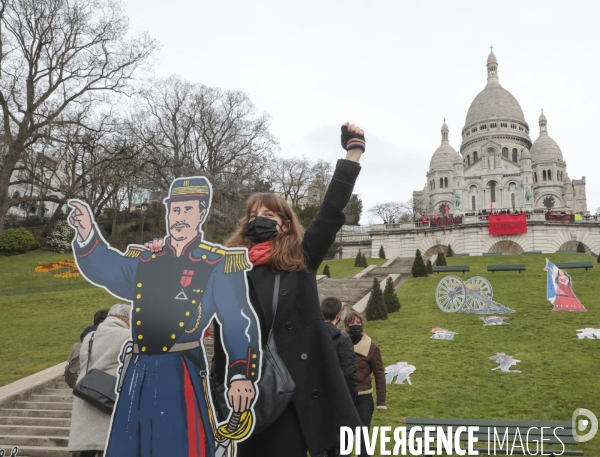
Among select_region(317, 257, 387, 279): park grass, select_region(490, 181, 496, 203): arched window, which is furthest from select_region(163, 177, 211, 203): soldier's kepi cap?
select_region(490, 181, 496, 203): arched window

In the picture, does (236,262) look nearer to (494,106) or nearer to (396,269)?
(396,269)

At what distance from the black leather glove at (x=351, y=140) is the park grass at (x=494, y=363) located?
5388 millimetres

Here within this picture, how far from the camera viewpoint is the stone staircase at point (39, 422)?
6.89 metres

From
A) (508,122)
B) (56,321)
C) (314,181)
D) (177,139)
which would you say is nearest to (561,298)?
(56,321)

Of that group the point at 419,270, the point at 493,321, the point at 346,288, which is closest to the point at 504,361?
the point at 493,321

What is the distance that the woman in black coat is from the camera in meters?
2.85

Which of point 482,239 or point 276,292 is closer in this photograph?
point 276,292

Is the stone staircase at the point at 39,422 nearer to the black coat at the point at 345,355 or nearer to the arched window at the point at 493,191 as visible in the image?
the black coat at the point at 345,355

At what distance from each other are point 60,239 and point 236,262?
30.0 metres

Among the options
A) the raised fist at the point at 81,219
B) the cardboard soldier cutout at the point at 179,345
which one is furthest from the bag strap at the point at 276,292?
the raised fist at the point at 81,219

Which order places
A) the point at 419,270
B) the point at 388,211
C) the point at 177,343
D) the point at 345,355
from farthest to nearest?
the point at 388,211, the point at 419,270, the point at 345,355, the point at 177,343

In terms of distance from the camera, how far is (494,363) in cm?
1111

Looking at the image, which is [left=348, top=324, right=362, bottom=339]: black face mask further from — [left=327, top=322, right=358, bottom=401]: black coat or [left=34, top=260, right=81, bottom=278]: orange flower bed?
[left=34, top=260, right=81, bottom=278]: orange flower bed

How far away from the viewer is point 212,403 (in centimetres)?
313
